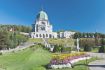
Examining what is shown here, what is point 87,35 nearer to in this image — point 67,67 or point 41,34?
point 41,34

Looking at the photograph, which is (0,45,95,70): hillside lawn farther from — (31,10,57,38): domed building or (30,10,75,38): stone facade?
(31,10,57,38): domed building

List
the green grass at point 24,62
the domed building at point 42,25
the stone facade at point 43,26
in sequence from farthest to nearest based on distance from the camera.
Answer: the domed building at point 42,25 → the stone facade at point 43,26 → the green grass at point 24,62

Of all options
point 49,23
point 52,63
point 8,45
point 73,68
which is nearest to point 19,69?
point 52,63

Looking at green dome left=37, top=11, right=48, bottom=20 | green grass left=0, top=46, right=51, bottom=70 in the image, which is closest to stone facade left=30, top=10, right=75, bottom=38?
green dome left=37, top=11, right=48, bottom=20

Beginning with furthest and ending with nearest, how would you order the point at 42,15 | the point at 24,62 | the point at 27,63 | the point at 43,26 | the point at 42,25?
the point at 42,15
the point at 43,26
the point at 42,25
the point at 24,62
the point at 27,63

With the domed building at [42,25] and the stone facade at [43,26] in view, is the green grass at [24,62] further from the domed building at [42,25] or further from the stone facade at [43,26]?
the domed building at [42,25]

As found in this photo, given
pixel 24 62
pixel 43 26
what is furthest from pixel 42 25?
pixel 24 62

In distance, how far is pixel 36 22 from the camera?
13575 centimetres

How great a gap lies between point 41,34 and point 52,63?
109m

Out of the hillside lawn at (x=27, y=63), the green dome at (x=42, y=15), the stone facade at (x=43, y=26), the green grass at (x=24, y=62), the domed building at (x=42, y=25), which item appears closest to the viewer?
the hillside lawn at (x=27, y=63)

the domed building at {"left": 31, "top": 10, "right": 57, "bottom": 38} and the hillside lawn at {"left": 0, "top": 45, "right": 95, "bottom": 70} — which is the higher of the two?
the domed building at {"left": 31, "top": 10, "right": 57, "bottom": 38}

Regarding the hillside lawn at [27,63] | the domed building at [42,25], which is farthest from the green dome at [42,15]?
the hillside lawn at [27,63]

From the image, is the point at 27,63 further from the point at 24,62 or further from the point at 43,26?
the point at 43,26

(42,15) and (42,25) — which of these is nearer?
(42,25)
